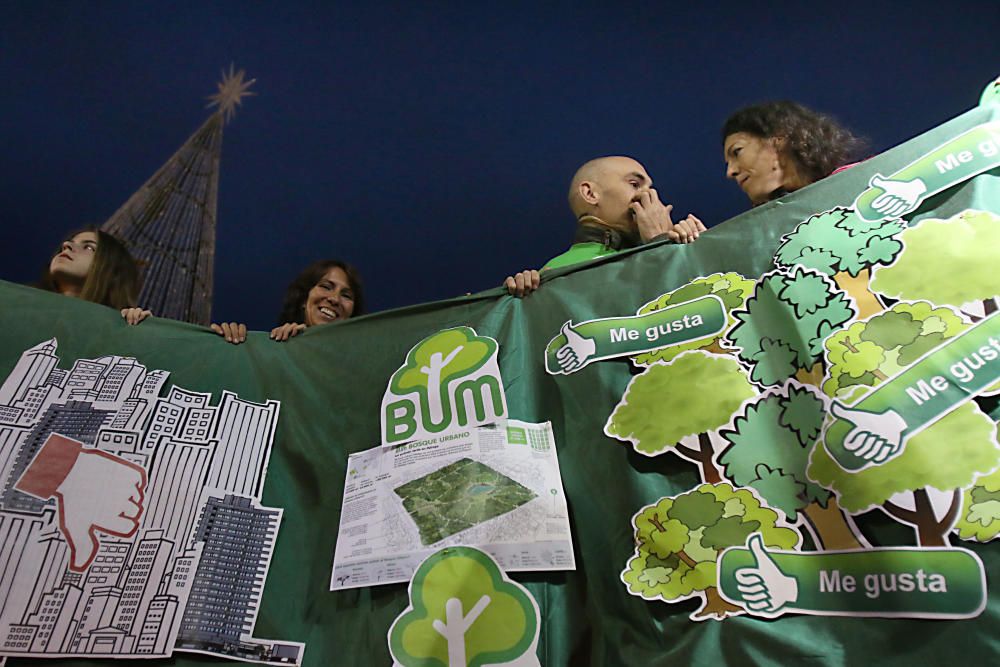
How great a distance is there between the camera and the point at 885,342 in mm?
1473

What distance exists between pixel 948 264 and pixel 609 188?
1.33m

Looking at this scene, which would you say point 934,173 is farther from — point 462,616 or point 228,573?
point 228,573

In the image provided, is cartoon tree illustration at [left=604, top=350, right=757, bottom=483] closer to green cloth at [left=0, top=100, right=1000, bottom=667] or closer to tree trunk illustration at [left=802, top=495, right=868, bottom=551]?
green cloth at [left=0, top=100, right=1000, bottom=667]

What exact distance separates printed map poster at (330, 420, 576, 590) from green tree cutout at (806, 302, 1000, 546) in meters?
0.54

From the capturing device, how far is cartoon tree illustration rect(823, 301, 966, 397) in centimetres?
144

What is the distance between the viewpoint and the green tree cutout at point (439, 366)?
1.89 metres

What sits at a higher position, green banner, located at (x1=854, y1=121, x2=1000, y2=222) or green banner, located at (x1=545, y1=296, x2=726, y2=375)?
green banner, located at (x1=854, y1=121, x2=1000, y2=222)

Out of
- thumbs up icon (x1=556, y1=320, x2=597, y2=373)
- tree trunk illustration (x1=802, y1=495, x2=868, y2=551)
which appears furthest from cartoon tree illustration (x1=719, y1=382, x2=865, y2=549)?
thumbs up icon (x1=556, y1=320, x2=597, y2=373)

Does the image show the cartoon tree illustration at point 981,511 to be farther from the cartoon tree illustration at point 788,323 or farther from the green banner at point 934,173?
the green banner at point 934,173

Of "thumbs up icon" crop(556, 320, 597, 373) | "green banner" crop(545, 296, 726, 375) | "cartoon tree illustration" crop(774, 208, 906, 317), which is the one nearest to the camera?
"cartoon tree illustration" crop(774, 208, 906, 317)

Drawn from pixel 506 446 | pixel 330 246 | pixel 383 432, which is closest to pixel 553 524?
pixel 506 446

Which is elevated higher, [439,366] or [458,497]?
[439,366]

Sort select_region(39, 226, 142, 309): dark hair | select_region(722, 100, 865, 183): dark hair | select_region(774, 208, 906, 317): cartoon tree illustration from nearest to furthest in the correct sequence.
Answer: select_region(774, 208, 906, 317): cartoon tree illustration → select_region(722, 100, 865, 183): dark hair → select_region(39, 226, 142, 309): dark hair

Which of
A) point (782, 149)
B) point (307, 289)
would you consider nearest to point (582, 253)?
point (782, 149)
